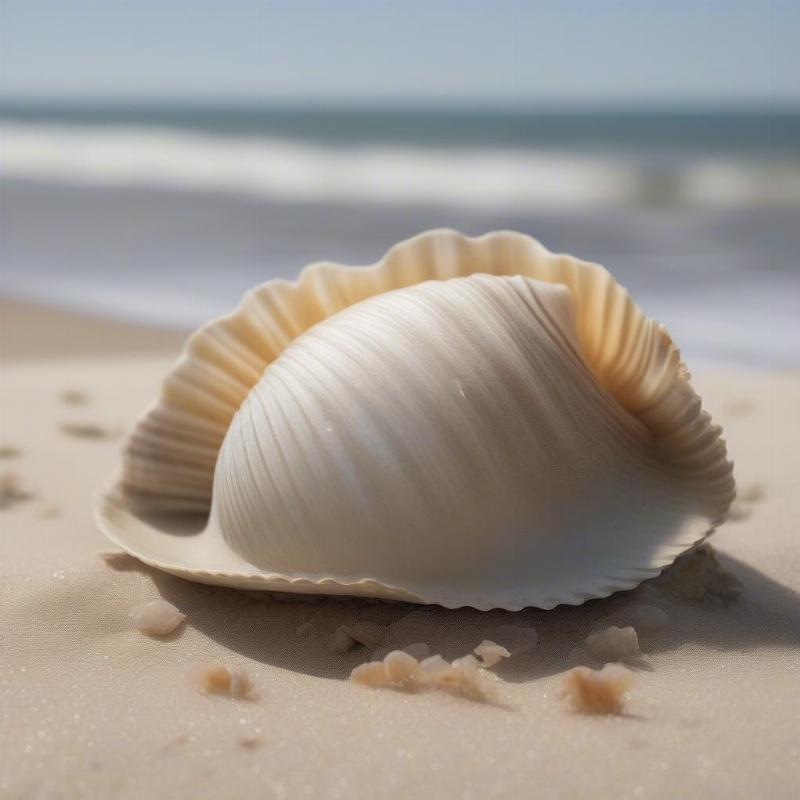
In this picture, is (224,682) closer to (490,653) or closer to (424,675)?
(424,675)

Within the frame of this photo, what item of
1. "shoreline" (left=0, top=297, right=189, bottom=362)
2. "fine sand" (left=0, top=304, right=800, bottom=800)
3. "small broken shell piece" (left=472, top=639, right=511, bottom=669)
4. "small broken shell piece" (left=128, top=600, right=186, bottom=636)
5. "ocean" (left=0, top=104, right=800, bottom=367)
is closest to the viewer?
"fine sand" (left=0, top=304, right=800, bottom=800)

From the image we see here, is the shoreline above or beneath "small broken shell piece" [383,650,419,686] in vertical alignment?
beneath

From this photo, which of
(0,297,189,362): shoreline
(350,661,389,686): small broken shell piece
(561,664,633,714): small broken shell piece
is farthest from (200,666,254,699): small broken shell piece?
(0,297,189,362): shoreline

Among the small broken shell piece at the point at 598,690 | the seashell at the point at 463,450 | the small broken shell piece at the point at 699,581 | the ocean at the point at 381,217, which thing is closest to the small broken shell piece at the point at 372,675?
the seashell at the point at 463,450

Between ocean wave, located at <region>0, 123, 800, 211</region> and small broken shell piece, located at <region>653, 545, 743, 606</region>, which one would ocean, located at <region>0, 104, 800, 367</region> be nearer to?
ocean wave, located at <region>0, 123, 800, 211</region>

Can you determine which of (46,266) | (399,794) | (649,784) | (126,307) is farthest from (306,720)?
(46,266)

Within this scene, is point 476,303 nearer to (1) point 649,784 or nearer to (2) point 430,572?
(2) point 430,572
